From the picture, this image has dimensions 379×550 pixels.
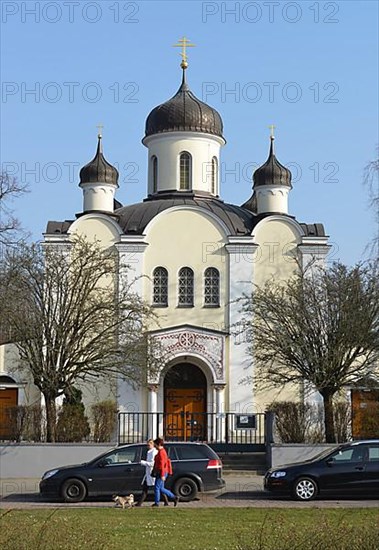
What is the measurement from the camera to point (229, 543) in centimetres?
1369

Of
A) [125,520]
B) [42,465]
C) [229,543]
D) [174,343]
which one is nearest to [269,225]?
[174,343]

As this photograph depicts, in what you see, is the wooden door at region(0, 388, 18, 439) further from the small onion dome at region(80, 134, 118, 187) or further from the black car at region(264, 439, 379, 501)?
the black car at region(264, 439, 379, 501)

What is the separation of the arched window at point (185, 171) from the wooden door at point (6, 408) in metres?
11.9

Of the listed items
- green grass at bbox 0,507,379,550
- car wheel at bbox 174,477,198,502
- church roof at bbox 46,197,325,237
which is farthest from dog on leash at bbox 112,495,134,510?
church roof at bbox 46,197,325,237

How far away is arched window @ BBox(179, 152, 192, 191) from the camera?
143ft

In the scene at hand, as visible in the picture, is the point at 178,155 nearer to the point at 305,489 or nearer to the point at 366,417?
the point at 366,417

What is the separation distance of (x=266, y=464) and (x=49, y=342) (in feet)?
25.3

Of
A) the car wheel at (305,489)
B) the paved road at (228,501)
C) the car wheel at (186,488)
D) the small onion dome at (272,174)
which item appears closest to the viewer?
the paved road at (228,501)

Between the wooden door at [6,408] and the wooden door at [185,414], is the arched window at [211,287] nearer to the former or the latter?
the wooden door at [185,414]

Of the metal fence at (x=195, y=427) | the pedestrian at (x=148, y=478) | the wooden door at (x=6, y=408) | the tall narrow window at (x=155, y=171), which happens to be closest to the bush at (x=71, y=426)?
the wooden door at (x=6, y=408)

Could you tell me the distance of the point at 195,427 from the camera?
3844 cm

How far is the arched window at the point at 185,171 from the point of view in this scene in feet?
143

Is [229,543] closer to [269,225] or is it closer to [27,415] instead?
[27,415]

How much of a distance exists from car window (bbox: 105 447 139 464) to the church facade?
1492 cm
